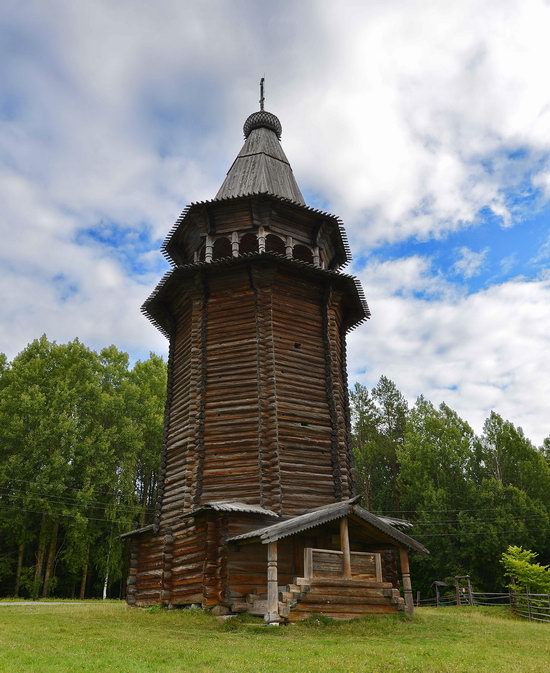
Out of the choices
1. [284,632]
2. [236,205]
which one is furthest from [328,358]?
[284,632]

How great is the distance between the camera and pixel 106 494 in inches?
1309

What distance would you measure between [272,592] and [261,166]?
17.2 m

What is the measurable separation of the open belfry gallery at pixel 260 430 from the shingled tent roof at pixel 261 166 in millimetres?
151

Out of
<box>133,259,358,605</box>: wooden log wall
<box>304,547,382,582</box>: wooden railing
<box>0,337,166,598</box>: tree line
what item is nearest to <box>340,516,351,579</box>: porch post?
<box>304,547,382,582</box>: wooden railing

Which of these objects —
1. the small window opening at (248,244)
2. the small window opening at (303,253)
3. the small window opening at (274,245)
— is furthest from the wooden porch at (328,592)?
the small window opening at (248,244)

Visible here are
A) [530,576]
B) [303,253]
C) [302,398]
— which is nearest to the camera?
[302,398]

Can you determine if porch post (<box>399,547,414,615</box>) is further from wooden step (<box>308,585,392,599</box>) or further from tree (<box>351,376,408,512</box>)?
tree (<box>351,376,408,512</box>)

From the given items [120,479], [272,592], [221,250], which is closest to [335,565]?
[272,592]

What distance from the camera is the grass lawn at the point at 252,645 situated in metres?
8.45

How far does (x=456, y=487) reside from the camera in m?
38.0

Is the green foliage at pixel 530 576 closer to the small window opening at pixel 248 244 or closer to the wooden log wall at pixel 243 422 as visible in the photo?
the wooden log wall at pixel 243 422

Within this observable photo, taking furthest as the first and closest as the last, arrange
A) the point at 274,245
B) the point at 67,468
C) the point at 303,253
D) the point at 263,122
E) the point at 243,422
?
the point at 67,468 → the point at 263,122 → the point at 303,253 → the point at 274,245 → the point at 243,422

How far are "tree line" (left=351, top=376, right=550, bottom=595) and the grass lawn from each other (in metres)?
20.6

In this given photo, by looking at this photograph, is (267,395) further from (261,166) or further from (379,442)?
(379,442)
